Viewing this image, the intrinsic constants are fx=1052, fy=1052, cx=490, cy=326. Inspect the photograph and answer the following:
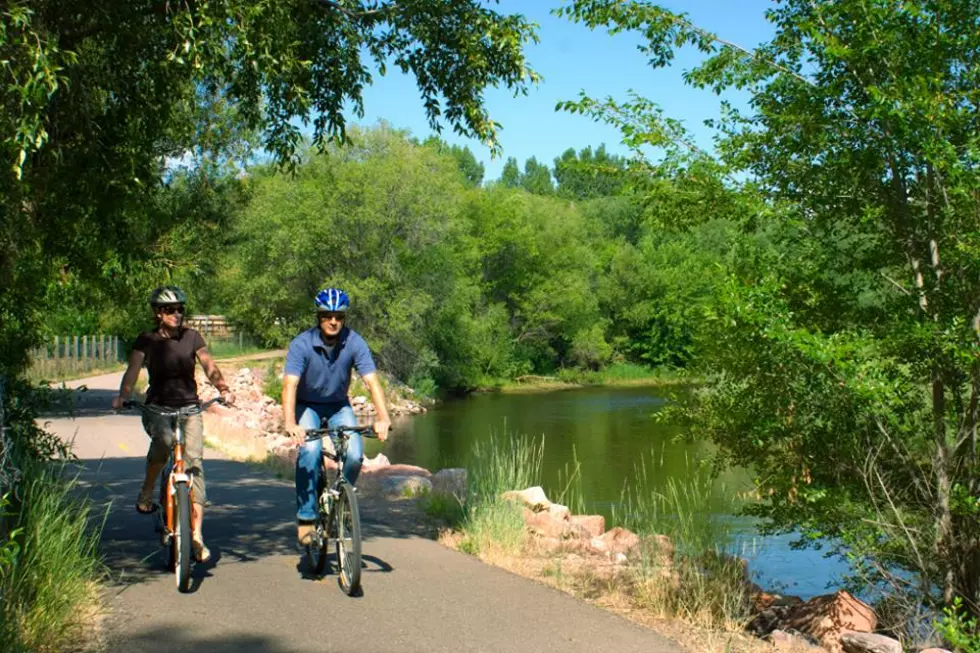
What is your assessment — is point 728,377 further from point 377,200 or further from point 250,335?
point 250,335

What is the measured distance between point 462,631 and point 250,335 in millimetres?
48908

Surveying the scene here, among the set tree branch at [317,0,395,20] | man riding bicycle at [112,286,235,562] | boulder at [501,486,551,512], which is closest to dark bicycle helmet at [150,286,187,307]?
man riding bicycle at [112,286,235,562]

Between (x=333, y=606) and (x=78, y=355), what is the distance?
120 feet

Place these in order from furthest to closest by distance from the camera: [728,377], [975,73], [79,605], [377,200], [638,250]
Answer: [638,250]
[377,200]
[728,377]
[975,73]
[79,605]

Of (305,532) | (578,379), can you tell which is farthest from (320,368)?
(578,379)

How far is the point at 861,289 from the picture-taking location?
8984 mm

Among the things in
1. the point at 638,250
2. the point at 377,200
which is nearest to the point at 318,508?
the point at 377,200

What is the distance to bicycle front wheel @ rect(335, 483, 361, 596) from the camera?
673 centimetres

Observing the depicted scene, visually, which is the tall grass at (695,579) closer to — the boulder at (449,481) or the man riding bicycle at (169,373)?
the man riding bicycle at (169,373)

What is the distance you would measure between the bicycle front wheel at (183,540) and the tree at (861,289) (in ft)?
13.0

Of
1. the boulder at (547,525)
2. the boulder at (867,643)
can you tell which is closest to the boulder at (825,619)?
the boulder at (867,643)

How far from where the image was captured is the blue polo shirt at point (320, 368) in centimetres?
722

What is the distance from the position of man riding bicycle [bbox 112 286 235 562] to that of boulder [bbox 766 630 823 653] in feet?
13.2

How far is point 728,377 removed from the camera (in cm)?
877
